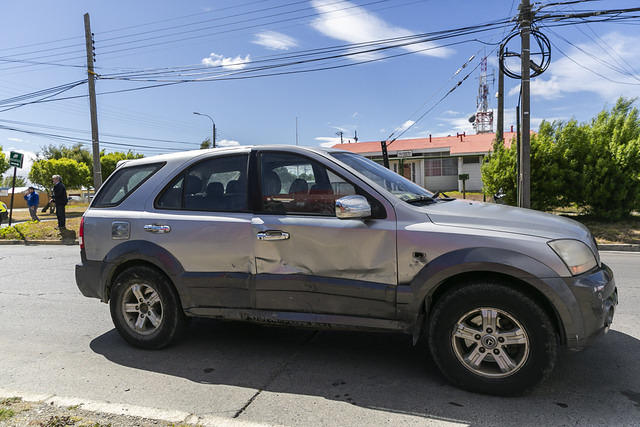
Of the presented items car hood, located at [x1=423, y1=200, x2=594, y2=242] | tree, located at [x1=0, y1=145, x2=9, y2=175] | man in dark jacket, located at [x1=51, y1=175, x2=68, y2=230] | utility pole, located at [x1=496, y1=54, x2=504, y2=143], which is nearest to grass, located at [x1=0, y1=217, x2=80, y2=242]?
man in dark jacket, located at [x1=51, y1=175, x2=68, y2=230]

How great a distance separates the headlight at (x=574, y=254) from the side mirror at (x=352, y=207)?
124cm

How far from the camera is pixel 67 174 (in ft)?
108

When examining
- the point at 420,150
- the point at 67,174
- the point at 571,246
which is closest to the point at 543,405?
the point at 571,246

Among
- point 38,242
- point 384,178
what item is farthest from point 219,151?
point 38,242

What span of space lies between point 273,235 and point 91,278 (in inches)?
77.3

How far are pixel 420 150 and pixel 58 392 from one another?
110ft

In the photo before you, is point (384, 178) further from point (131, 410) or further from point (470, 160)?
point (470, 160)

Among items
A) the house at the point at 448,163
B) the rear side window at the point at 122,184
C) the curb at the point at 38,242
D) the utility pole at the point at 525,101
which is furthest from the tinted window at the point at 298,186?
the house at the point at 448,163

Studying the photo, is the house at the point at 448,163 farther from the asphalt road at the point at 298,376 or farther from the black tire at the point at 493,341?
the black tire at the point at 493,341

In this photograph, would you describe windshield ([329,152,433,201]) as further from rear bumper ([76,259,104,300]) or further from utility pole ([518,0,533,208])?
utility pole ([518,0,533,208])

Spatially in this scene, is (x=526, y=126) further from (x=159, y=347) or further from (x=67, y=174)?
(x=67, y=174)

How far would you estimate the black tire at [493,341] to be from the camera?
296 cm

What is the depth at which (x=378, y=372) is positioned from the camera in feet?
11.7

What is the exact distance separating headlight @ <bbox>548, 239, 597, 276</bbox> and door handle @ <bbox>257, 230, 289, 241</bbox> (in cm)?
186
